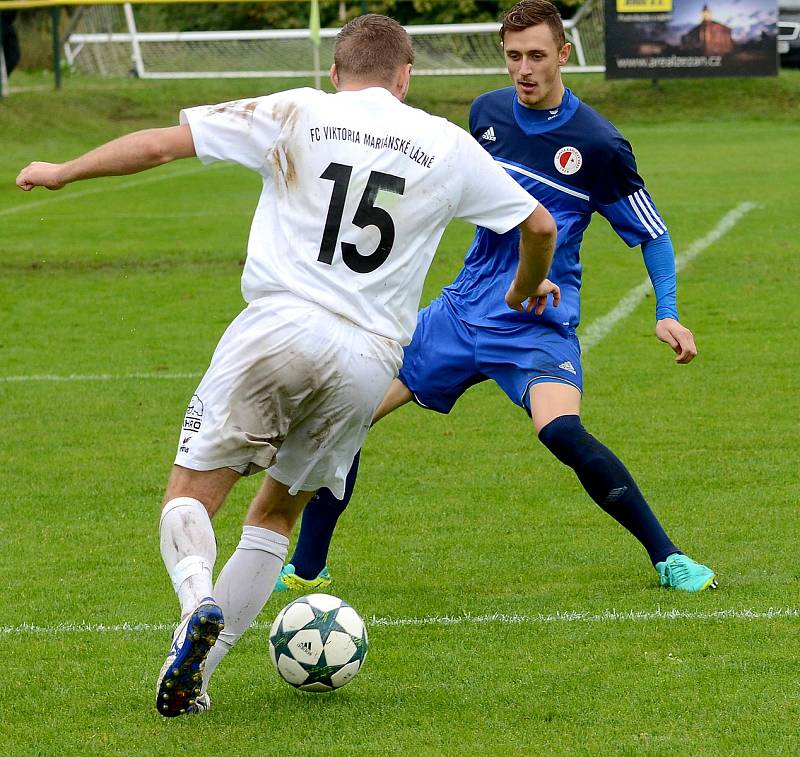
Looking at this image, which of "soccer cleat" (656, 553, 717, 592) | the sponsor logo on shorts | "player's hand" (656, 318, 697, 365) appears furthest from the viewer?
"player's hand" (656, 318, 697, 365)

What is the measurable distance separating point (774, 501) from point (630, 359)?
11.2 feet

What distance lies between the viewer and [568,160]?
5.67m

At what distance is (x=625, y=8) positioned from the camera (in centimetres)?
2686

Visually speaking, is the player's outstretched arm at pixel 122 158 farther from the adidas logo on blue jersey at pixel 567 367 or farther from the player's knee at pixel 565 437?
the adidas logo on blue jersey at pixel 567 367

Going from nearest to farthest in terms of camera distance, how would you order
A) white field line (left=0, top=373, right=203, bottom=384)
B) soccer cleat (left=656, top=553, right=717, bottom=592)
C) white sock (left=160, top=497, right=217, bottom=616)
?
1. white sock (left=160, top=497, right=217, bottom=616)
2. soccer cleat (left=656, top=553, right=717, bottom=592)
3. white field line (left=0, top=373, right=203, bottom=384)

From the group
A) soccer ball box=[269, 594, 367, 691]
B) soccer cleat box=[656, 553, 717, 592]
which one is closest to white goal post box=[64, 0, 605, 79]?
soccer cleat box=[656, 553, 717, 592]

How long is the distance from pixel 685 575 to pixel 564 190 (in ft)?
5.00

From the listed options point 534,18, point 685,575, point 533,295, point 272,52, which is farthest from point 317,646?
point 272,52

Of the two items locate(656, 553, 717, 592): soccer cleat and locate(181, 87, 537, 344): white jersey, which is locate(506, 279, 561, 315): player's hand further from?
locate(656, 553, 717, 592): soccer cleat

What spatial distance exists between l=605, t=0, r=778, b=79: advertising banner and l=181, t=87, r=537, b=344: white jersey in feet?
77.2

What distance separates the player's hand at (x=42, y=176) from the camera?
395 cm

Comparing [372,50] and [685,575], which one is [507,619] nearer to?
[685,575]

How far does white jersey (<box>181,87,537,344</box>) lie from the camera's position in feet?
13.3

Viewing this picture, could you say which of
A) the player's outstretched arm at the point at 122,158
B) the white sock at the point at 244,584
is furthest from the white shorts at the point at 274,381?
the player's outstretched arm at the point at 122,158
